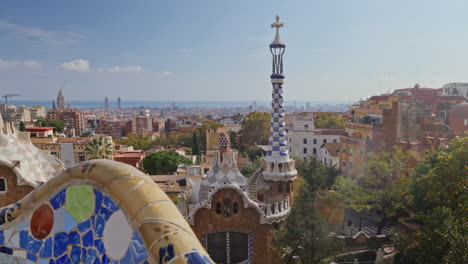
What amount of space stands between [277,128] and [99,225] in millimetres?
12367

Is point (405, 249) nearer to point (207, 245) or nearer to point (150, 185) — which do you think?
point (207, 245)

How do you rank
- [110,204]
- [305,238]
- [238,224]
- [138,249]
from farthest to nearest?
1. [238,224]
2. [305,238]
3. [110,204]
4. [138,249]

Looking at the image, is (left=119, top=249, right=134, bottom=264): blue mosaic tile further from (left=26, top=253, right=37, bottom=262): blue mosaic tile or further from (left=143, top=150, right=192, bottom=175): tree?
(left=143, top=150, right=192, bottom=175): tree

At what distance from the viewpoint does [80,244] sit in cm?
289

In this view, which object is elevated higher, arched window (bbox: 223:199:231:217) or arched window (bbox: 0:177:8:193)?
arched window (bbox: 0:177:8:193)

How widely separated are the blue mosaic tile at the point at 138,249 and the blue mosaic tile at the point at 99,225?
0.42m

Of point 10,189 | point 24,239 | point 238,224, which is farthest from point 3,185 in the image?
point 24,239

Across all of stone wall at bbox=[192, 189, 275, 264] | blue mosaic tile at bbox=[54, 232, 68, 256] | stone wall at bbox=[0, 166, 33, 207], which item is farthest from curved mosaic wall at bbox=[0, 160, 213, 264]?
stone wall at bbox=[0, 166, 33, 207]

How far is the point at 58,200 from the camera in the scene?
2953 mm

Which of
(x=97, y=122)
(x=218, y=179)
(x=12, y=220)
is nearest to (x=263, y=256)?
(x=218, y=179)

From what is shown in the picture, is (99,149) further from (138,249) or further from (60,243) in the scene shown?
(138,249)

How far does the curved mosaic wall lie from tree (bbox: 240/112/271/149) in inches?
2062

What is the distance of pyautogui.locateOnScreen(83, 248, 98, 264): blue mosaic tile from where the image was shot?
109 inches

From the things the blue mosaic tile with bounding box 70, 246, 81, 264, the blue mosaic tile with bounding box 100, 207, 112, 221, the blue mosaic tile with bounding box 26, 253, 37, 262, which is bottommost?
the blue mosaic tile with bounding box 26, 253, 37, 262
